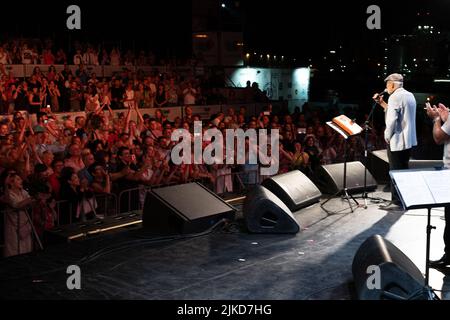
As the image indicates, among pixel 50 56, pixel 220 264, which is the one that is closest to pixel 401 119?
pixel 220 264

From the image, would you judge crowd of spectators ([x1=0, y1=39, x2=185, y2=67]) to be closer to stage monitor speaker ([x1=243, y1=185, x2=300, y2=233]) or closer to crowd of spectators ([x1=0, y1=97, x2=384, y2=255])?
crowd of spectators ([x1=0, y1=97, x2=384, y2=255])

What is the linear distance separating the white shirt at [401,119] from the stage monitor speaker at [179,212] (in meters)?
2.24

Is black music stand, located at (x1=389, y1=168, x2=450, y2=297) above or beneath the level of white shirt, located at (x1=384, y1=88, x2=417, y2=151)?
beneath

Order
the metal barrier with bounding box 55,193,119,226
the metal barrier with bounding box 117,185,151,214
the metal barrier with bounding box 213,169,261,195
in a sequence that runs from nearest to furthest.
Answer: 1. the metal barrier with bounding box 55,193,119,226
2. the metal barrier with bounding box 117,185,151,214
3. the metal barrier with bounding box 213,169,261,195

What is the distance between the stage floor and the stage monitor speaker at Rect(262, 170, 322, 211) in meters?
0.43

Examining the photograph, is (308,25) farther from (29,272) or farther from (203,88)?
(29,272)

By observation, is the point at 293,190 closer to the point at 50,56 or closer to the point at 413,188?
the point at 413,188

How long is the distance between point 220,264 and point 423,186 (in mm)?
1995

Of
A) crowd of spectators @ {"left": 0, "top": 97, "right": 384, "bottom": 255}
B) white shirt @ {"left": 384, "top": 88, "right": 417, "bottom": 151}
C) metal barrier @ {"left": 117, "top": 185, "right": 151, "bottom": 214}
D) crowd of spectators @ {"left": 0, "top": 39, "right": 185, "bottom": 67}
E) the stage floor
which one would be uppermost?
crowd of spectators @ {"left": 0, "top": 39, "right": 185, "bottom": 67}

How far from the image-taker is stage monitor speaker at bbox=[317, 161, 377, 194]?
811 cm

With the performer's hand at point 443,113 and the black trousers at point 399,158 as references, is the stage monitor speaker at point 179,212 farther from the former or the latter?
the performer's hand at point 443,113

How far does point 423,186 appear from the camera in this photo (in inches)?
170

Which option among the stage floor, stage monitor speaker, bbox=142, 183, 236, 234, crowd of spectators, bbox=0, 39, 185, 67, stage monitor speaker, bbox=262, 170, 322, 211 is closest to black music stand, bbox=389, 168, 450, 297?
the stage floor

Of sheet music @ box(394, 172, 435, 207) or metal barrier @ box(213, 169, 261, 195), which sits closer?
sheet music @ box(394, 172, 435, 207)
